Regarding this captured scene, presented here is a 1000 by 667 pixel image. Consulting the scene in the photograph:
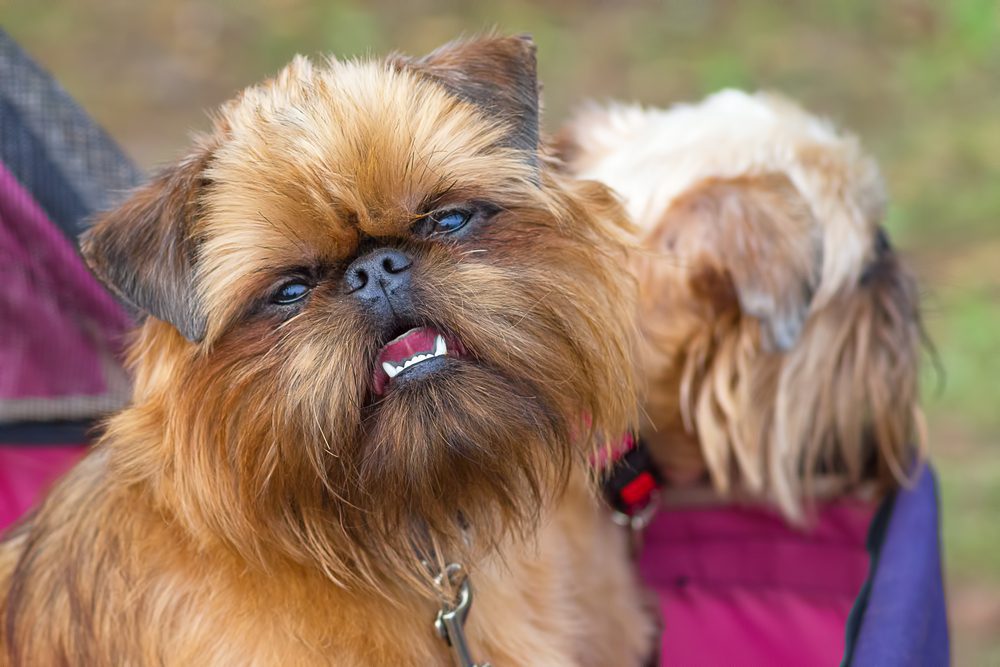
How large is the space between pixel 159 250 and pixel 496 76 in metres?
0.68

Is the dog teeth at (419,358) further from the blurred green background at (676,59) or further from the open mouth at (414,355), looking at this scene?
the blurred green background at (676,59)

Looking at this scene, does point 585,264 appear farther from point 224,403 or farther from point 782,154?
point 782,154

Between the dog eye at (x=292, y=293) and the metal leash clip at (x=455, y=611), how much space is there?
601mm

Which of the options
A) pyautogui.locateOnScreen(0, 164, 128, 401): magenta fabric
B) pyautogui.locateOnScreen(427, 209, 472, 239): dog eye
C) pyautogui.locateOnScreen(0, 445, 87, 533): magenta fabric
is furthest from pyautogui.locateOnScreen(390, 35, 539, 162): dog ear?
pyautogui.locateOnScreen(0, 445, 87, 533): magenta fabric

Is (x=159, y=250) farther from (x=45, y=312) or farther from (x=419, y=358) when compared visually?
(x=45, y=312)

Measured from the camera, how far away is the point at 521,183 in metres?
1.92

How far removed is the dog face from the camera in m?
1.76

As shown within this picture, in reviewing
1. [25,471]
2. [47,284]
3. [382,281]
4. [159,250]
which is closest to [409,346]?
[382,281]

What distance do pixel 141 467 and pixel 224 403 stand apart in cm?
29

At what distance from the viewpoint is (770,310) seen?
2.54 metres

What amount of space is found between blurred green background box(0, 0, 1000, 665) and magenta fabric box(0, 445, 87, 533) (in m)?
3.22

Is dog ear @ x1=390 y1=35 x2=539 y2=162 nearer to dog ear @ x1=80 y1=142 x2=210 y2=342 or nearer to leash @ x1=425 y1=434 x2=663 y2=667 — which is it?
dog ear @ x1=80 y1=142 x2=210 y2=342

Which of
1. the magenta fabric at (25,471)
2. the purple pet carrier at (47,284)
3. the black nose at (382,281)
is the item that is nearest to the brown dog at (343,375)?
the black nose at (382,281)

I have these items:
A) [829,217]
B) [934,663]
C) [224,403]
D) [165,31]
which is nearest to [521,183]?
[224,403]
